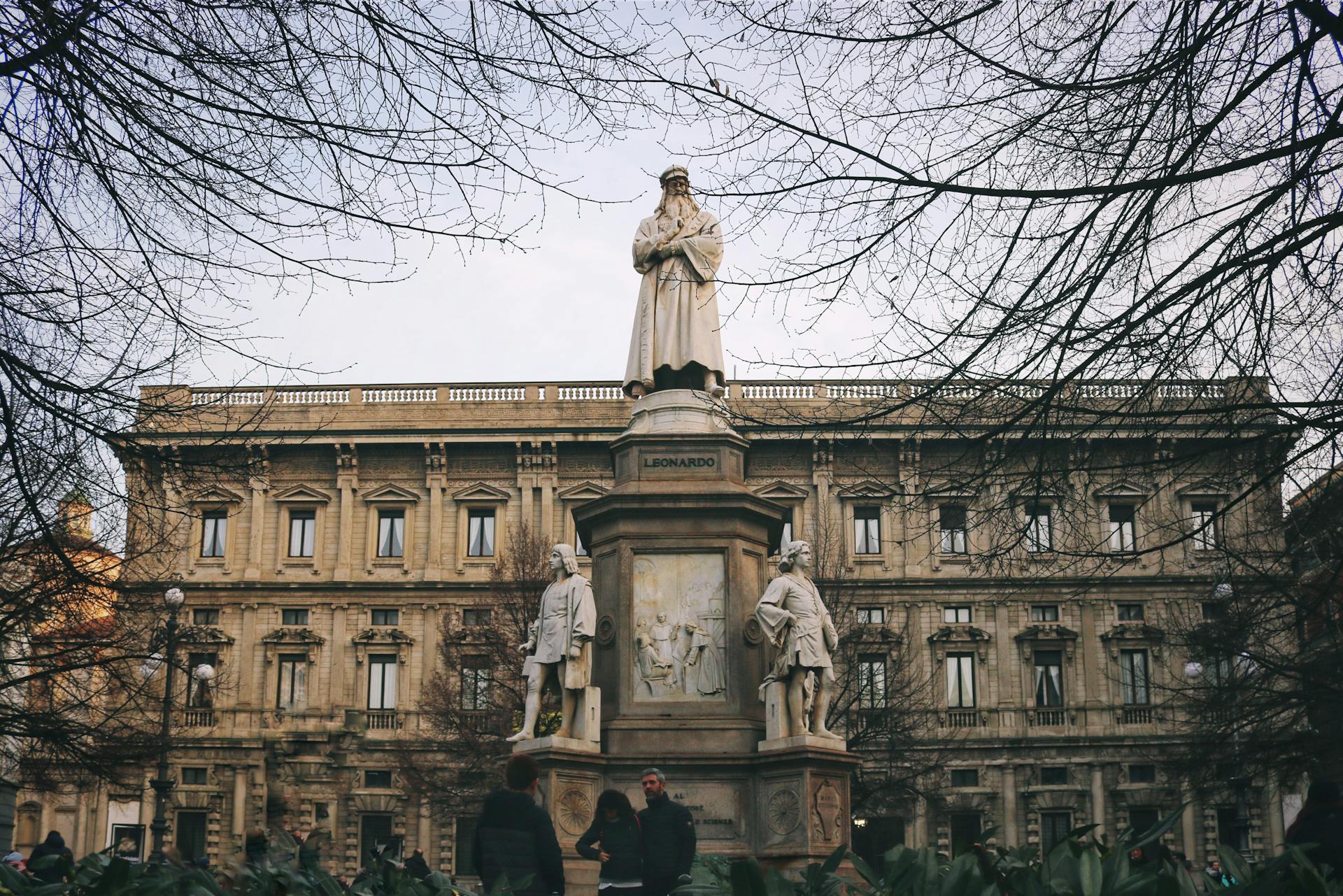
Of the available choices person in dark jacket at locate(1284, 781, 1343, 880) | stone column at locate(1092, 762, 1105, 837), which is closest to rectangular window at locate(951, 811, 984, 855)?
stone column at locate(1092, 762, 1105, 837)

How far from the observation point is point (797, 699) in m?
13.8

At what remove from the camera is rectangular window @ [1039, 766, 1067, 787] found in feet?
154

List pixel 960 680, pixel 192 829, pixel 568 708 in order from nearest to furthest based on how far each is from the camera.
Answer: pixel 568 708, pixel 192 829, pixel 960 680

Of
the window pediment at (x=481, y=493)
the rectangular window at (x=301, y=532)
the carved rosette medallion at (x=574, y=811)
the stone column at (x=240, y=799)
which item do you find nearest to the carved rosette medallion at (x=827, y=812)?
the carved rosette medallion at (x=574, y=811)

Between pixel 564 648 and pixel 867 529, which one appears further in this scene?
pixel 867 529

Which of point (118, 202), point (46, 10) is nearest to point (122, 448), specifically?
point (118, 202)

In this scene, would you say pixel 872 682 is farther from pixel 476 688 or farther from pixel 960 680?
pixel 960 680

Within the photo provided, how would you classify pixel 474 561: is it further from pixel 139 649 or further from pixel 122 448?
pixel 122 448

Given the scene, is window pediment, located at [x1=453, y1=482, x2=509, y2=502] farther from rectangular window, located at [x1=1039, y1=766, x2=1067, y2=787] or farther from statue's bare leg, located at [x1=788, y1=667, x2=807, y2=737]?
statue's bare leg, located at [x1=788, y1=667, x2=807, y2=737]

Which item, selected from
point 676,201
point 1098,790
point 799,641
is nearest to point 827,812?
point 799,641

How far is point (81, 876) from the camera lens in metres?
4.43

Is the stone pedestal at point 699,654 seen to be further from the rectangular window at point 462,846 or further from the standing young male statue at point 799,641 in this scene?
the rectangular window at point 462,846

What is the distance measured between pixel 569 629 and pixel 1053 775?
1436 inches

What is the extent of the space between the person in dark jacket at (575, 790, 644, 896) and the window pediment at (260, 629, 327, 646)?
40672 millimetres
